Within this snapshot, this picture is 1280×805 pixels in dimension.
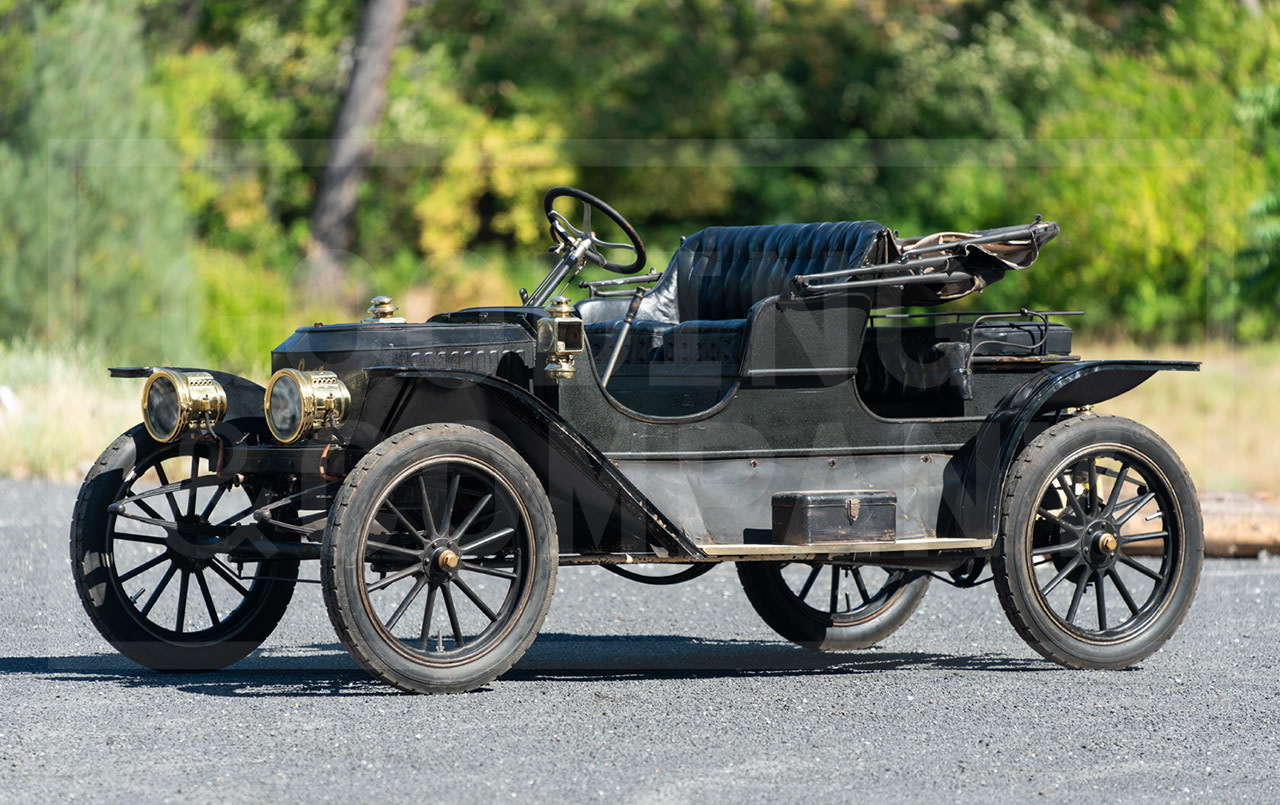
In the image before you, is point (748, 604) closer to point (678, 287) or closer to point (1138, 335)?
point (678, 287)

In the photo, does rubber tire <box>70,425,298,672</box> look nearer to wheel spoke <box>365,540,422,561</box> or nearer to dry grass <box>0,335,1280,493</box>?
wheel spoke <box>365,540,422,561</box>

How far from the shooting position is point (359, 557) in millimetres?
4910

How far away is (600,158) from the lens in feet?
93.6

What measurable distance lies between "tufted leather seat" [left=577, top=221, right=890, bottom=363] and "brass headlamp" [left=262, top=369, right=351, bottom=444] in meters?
1.36

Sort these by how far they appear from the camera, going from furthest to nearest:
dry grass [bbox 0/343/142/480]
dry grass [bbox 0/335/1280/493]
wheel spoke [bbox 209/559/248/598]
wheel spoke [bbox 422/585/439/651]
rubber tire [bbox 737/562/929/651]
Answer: dry grass [bbox 0/335/1280/493] < dry grass [bbox 0/343/142/480] < rubber tire [bbox 737/562/929/651] < wheel spoke [bbox 209/559/248/598] < wheel spoke [bbox 422/585/439/651]

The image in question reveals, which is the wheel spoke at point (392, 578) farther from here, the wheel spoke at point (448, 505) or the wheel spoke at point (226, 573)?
the wheel spoke at point (226, 573)

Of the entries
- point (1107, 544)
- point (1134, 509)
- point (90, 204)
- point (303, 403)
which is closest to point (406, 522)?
point (303, 403)

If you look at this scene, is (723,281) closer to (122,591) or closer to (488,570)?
(488,570)

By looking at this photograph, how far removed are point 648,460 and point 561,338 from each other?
0.54 meters

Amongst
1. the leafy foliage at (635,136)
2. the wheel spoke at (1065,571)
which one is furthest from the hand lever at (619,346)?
the leafy foliage at (635,136)

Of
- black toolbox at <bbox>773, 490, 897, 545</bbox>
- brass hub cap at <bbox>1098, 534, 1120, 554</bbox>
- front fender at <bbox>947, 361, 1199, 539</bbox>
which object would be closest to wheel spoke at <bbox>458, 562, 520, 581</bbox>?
black toolbox at <bbox>773, 490, 897, 545</bbox>

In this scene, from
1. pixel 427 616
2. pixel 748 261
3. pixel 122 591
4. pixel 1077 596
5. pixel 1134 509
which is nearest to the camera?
pixel 427 616

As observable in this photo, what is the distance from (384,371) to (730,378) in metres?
1.34

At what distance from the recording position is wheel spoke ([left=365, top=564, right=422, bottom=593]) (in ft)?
16.1
